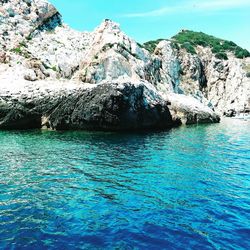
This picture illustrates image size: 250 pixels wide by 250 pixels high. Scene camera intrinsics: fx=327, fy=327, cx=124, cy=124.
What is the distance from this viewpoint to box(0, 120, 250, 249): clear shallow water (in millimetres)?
12844

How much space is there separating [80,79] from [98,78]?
3213 millimetres

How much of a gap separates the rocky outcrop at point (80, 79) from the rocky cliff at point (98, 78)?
0.45 feet

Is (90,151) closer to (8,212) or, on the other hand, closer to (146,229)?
(8,212)

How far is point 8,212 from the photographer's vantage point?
15.3 metres

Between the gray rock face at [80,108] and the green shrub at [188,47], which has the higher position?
the green shrub at [188,47]

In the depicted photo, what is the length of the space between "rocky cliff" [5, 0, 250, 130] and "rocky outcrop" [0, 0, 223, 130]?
14cm

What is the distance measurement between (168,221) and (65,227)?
4464 millimetres

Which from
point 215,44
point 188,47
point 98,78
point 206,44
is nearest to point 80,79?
point 98,78

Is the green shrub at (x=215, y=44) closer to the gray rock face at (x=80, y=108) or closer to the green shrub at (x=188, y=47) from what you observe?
the green shrub at (x=188, y=47)

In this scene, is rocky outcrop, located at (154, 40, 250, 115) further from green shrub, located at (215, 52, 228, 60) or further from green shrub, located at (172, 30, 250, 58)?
green shrub, located at (172, 30, 250, 58)

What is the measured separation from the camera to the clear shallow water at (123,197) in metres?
12.8

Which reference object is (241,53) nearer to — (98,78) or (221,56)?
(221,56)

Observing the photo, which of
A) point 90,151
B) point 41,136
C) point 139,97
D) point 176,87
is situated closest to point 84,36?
point 176,87

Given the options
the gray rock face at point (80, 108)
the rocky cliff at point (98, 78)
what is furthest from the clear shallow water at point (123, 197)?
the rocky cliff at point (98, 78)
